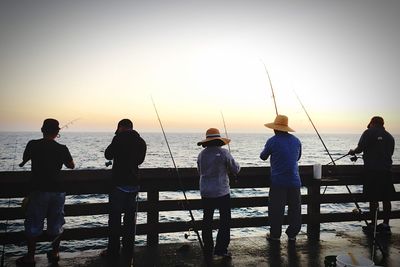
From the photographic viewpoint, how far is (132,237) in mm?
4766

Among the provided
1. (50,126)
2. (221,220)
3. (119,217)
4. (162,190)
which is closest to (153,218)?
(162,190)

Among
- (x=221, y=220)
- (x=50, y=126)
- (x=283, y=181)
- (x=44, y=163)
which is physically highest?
(x=50, y=126)

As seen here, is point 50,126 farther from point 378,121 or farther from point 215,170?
point 378,121

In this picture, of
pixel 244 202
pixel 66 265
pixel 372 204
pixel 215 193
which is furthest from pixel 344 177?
pixel 66 265

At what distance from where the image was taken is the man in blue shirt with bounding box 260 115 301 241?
208 inches

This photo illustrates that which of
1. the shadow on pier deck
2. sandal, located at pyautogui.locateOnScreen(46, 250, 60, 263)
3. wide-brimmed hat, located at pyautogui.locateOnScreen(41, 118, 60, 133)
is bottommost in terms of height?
the shadow on pier deck

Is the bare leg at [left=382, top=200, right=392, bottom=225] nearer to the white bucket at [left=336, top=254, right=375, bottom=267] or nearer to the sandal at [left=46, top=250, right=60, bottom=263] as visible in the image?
the white bucket at [left=336, top=254, right=375, bottom=267]

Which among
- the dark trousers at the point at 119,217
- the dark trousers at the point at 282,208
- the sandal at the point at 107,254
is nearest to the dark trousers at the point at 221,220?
the dark trousers at the point at 282,208

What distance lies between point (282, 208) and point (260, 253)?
90 cm

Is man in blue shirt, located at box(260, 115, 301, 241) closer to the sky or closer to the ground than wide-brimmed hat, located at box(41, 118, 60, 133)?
closer to the ground

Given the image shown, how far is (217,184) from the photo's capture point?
472 centimetres

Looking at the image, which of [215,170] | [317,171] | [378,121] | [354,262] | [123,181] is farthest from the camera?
[378,121]

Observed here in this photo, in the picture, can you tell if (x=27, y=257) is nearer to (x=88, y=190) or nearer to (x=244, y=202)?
(x=88, y=190)

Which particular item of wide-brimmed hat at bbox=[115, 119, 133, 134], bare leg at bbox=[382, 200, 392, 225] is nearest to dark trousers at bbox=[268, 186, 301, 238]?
bare leg at bbox=[382, 200, 392, 225]
